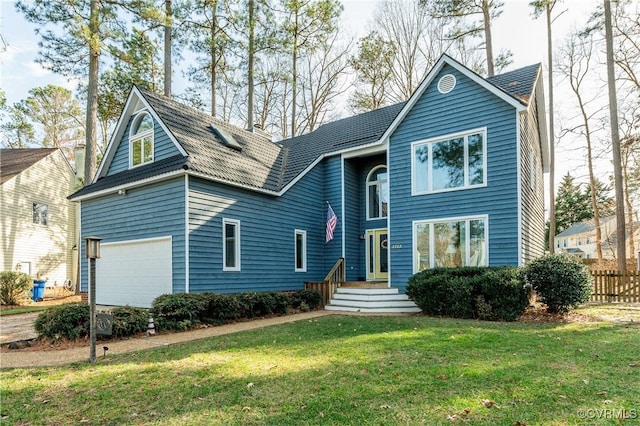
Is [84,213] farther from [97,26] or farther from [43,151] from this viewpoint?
Result: [43,151]

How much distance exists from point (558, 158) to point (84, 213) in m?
25.9

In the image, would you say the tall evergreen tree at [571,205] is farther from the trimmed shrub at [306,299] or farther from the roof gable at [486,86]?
the trimmed shrub at [306,299]

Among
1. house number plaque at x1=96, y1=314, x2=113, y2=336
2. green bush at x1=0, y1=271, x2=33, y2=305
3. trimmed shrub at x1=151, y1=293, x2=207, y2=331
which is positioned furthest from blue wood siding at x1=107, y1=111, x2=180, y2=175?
house number plaque at x1=96, y1=314, x2=113, y2=336

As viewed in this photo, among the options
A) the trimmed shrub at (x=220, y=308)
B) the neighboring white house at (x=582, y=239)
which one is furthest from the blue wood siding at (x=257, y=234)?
the neighboring white house at (x=582, y=239)

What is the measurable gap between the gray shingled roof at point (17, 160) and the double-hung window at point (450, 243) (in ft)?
68.3

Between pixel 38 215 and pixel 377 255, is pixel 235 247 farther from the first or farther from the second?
pixel 38 215

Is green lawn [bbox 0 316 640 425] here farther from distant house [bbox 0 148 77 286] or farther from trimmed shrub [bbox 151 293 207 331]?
distant house [bbox 0 148 77 286]

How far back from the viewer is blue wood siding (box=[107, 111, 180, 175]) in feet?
38.1

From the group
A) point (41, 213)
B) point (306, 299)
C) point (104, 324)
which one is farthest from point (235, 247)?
point (41, 213)

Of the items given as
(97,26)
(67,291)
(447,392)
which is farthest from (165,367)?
(67,291)

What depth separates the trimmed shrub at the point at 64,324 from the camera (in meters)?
7.20

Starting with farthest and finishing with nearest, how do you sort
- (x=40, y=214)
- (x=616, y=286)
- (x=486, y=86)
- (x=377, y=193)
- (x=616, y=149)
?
1. (x=40, y=214)
2. (x=616, y=149)
3. (x=377, y=193)
4. (x=616, y=286)
5. (x=486, y=86)

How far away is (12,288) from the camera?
586 inches

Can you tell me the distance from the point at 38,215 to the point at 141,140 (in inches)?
511
